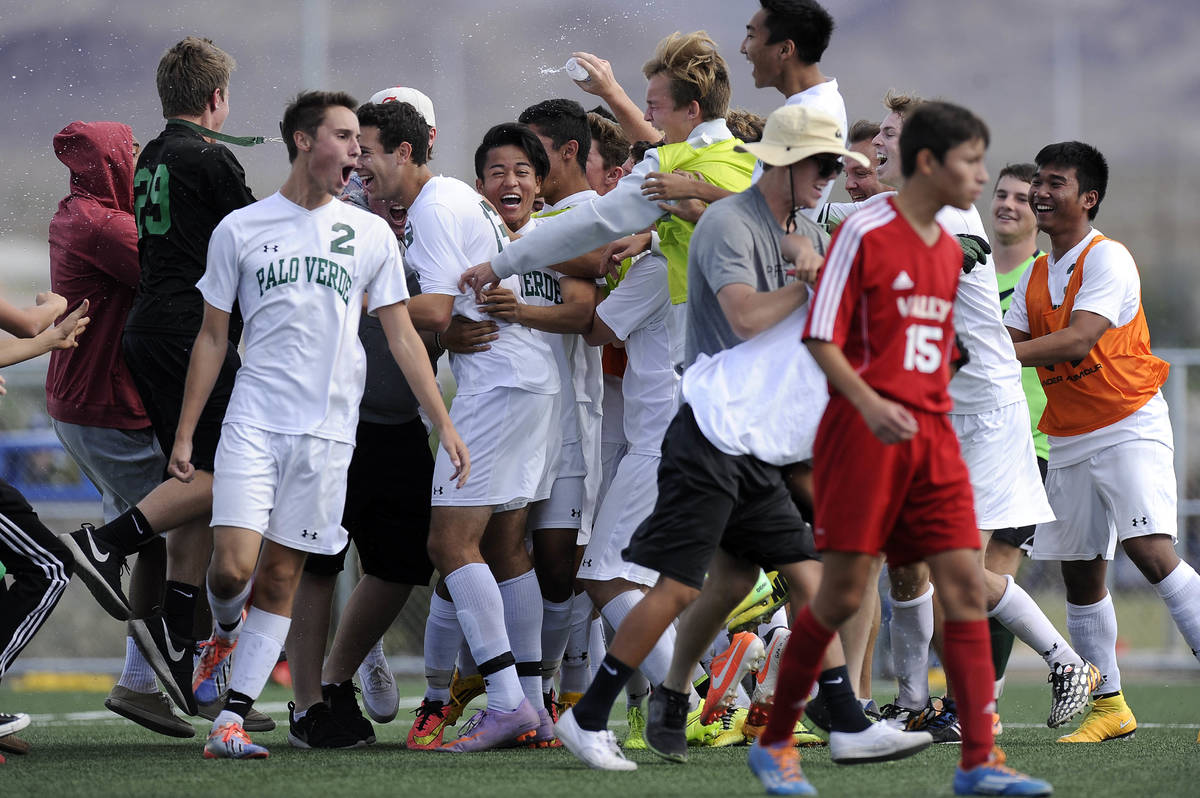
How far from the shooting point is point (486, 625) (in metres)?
5.57

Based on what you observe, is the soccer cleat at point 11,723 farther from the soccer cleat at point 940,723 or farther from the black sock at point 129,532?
the soccer cleat at point 940,723

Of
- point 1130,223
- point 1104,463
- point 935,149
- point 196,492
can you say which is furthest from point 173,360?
→ point 1130,223

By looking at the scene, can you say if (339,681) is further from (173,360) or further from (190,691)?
(173,360)

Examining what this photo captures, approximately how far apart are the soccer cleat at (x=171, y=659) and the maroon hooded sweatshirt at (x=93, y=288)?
113cm

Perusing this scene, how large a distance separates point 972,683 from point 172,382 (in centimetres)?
342

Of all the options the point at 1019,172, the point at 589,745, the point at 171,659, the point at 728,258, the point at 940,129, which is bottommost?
the point at 589,745

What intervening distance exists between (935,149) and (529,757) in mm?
2642

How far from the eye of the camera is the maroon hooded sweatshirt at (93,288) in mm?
6492

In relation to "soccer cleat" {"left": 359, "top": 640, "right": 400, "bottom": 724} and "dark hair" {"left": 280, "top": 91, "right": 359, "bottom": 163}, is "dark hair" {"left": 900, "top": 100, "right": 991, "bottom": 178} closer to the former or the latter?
"dark hair" {"left": 280, "top": 91, "right": 359, "bottom": 163}

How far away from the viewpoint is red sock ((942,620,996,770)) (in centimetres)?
405

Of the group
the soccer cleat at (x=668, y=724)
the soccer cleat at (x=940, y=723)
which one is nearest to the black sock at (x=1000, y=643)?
the soccer cleat at (x=940, y=723)

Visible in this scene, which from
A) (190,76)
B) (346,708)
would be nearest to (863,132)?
(190,76)

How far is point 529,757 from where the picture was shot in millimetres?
Answer: 5395

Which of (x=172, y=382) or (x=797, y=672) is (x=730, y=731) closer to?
(x=797, y=672)
